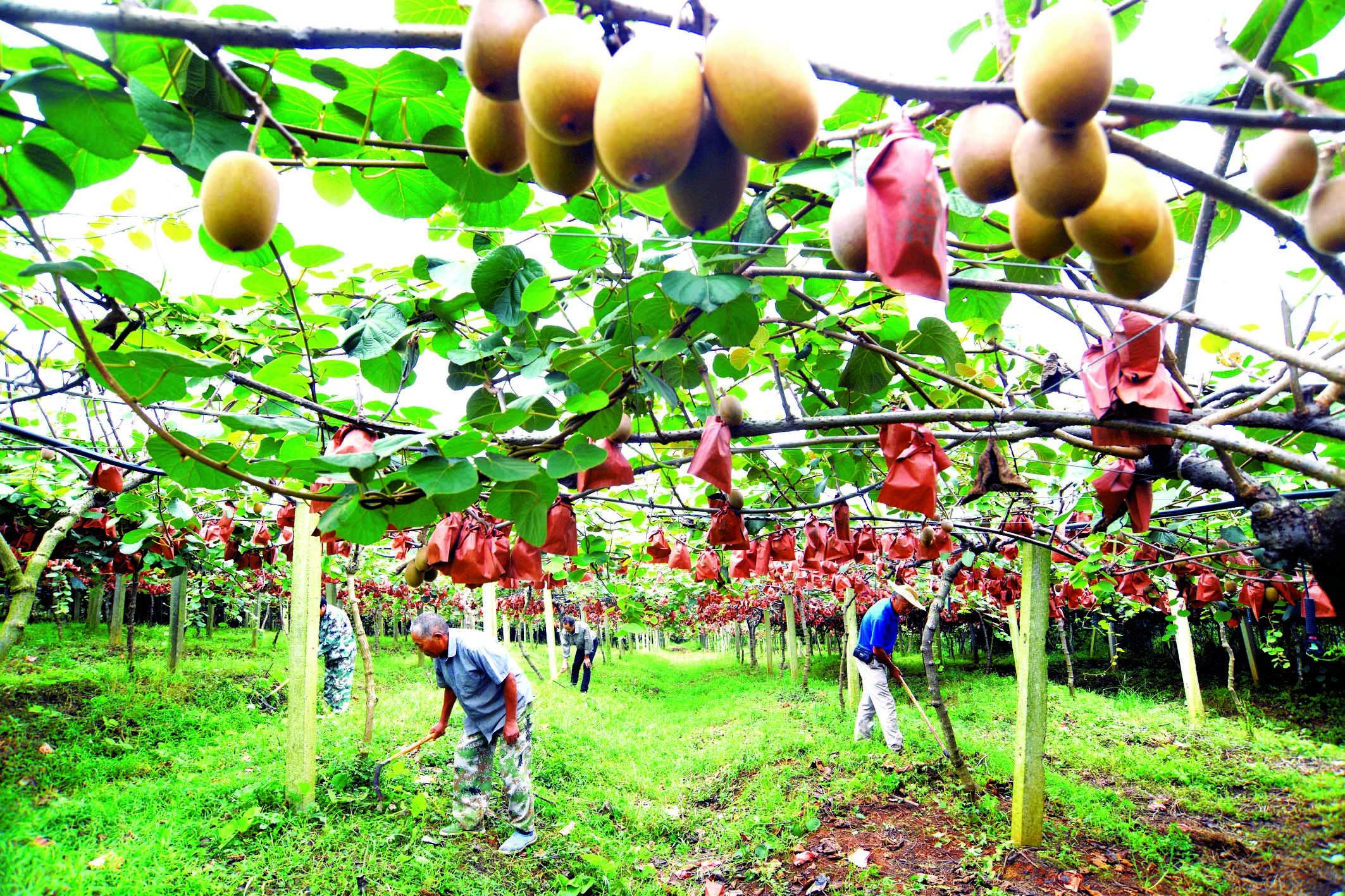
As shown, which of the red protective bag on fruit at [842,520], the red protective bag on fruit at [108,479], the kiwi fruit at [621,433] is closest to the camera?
the kiwi fruit at [621,433]

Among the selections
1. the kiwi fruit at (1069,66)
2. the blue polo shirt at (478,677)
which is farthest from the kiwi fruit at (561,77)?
the blue polo shirt at (478,677)

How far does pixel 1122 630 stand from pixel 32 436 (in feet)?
71.2

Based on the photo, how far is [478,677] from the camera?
5.62 m

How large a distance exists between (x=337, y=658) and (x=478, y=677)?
5.23 m

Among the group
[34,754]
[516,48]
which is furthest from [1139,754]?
[34,754]

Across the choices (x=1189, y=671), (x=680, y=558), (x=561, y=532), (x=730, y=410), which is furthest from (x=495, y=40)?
(x=1189, y=671)

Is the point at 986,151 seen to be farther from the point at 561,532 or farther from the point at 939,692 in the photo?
the point at 939,692

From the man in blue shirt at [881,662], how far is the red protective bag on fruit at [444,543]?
572 centimetres

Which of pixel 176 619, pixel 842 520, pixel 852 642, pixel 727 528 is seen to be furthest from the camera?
pixel 176 619

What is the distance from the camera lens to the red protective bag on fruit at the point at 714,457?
2080 millimetres

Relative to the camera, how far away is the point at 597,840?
531 centimetres

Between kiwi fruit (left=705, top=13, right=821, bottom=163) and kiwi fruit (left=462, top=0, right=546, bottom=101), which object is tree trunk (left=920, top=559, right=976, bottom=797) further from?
kiwi fruit (left=462, top=0, right=546, bottom=101)

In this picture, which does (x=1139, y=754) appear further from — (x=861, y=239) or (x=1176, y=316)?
(x=861, y=239)

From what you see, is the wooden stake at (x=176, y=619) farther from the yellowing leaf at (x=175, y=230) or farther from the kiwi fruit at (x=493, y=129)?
the kiwi fruit at (x=493, y=129)
